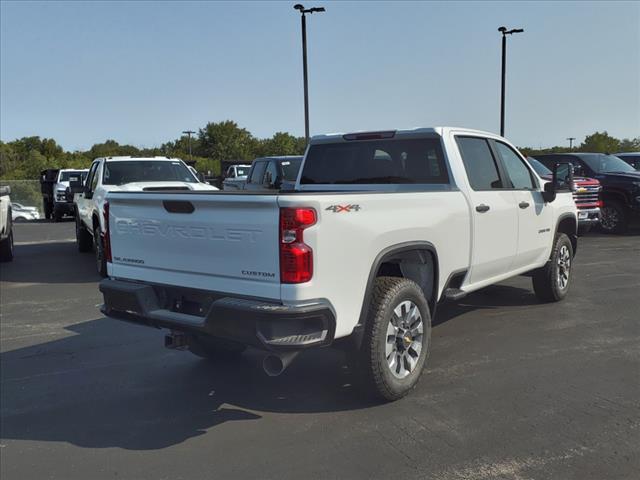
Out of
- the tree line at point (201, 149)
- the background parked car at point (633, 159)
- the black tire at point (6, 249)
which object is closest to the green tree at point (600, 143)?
the tree line at point (201, 149)

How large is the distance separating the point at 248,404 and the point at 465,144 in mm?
2973

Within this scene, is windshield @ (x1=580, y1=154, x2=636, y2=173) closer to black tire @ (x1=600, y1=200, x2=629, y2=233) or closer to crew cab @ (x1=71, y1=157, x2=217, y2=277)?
black tire @ (x1=600, y1=200, x2=629, y2=233)

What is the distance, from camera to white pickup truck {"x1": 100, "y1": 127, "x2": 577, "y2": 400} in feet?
11.5

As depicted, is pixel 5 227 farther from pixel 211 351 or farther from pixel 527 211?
pixel 527 211

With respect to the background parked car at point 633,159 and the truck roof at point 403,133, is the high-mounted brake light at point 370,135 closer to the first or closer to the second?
the truck roof at point 403,133

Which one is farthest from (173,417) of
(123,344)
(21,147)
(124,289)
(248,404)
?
(21,147)

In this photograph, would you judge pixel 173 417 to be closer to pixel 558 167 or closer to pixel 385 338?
pixel 385 338

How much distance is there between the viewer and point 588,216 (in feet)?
42.7

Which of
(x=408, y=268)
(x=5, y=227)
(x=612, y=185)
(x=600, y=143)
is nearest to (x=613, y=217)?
(x=612, y=185)

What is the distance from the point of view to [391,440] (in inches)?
142

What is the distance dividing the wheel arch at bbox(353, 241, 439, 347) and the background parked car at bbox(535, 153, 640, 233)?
1002 cm

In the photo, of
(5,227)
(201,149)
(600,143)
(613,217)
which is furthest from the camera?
(201,149)

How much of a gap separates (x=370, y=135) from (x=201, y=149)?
2927 inches

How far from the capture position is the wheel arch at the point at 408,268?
3891 millimetres
